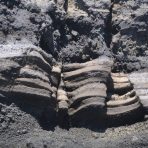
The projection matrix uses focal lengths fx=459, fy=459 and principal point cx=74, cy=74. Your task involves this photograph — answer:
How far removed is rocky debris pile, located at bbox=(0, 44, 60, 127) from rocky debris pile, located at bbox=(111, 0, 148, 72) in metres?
1.11

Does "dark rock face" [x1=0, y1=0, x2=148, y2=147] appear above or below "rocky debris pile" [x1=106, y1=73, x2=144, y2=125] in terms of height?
above

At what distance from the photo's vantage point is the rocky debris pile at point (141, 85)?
4.81 metres

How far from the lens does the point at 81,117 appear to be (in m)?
4.74

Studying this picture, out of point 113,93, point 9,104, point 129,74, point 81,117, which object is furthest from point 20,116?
point 129,74

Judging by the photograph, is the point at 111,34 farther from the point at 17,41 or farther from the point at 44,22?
the point at 17,41

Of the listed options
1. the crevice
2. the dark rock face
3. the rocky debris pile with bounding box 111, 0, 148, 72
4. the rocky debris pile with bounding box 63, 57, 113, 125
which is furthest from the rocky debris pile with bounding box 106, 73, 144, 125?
the crevice

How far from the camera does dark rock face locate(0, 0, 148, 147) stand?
4.55 metres

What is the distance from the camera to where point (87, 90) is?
4.78 metres

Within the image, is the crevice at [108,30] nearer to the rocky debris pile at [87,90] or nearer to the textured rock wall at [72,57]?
the textured rock wall at [72,57]

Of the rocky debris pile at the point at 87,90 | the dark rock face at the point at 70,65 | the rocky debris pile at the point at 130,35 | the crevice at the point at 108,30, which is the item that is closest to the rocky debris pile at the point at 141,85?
the dark rock face at the point at 70,65

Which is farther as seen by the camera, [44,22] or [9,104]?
[44,22]

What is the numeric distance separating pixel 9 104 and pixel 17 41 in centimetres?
77

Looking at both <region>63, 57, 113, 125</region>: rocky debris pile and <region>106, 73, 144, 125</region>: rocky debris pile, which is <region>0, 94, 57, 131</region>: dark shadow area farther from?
<region>106, 73, 144, 125</region>: rocky debris pile

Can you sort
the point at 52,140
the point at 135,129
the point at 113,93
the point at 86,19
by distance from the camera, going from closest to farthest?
the point at 52,140 < the point at 135,129 < the point at 113,93 < the point at 86,19
